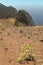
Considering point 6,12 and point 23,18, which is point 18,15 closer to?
point 23,18

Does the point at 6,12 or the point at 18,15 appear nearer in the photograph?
the point at 18,15

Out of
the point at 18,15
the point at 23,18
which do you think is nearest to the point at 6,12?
the point at 18,15

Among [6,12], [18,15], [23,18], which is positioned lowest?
[23,18]

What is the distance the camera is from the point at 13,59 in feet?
28.1

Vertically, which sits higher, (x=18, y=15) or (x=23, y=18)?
(x=18, y=15)

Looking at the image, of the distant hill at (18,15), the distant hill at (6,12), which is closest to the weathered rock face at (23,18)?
the distant hill at (18,15)

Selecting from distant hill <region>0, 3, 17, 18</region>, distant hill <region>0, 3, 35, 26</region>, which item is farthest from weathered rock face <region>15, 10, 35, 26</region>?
distant hill <region>0, 3, 17, 18</region>

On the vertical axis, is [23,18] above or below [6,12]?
below

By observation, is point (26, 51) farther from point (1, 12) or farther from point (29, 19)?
point (1, 12)

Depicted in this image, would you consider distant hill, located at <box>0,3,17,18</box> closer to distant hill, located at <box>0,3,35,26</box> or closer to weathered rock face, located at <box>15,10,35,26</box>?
distant hill, located at <box>0,3,35,26</box>

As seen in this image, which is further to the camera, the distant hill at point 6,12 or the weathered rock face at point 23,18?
the distant hill at point 6,12

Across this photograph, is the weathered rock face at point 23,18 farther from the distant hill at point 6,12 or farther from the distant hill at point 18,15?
the distant hill at point 6,12

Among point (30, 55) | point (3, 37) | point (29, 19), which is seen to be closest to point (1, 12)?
point (29, 19)

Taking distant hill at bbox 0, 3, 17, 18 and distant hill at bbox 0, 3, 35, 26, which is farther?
distant hill at bbox 0, 3, 17, 18
